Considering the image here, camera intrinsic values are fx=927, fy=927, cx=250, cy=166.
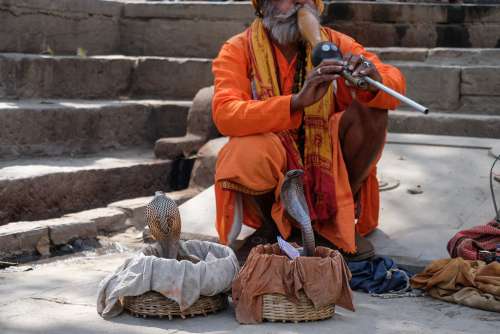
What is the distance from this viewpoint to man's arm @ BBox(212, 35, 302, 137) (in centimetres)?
410

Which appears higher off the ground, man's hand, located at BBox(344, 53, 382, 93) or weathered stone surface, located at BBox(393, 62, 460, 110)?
man's hand, located at BBox(344, 53, 382, 93)

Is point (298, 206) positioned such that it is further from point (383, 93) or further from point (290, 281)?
point (383, 93)

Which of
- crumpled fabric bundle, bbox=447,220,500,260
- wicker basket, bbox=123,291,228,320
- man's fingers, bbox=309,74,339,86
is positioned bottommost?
wicker basket, bbox=123,291,228,320

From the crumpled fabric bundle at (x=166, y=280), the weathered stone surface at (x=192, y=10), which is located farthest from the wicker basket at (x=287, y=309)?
the weathered stone surface at (x=192, y=10)

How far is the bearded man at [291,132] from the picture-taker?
411 centimetres

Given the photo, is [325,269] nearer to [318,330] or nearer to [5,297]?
[318,330]

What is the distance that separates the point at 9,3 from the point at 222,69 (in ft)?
Result: 13.8

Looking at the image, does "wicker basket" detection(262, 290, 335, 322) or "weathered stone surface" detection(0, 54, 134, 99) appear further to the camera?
"weathered stone surface" detection(0, 54, 134, 99)

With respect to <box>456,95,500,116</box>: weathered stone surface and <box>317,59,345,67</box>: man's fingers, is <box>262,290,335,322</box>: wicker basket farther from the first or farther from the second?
<box>456,95,500,116</box>: weathered stone surface

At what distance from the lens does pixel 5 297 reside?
3.89m

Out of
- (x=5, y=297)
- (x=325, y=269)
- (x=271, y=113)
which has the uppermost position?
(x=271, y=113)

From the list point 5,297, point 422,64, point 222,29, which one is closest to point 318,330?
point 5,297

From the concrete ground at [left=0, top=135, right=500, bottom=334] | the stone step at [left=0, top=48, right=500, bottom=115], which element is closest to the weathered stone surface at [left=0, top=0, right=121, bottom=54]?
the stone step at [left=0, top=48, right=500, bottom=115]

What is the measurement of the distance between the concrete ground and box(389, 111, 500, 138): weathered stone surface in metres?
0.64
